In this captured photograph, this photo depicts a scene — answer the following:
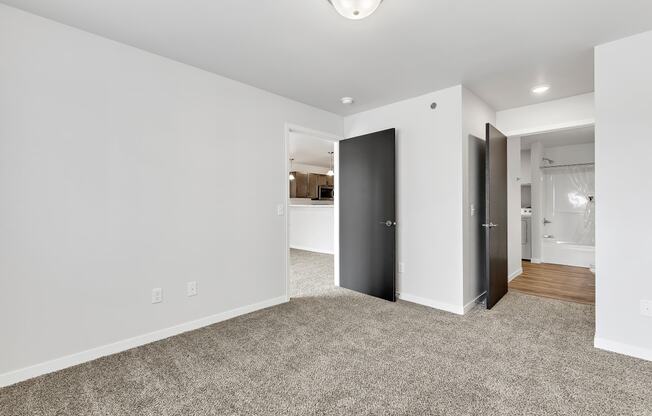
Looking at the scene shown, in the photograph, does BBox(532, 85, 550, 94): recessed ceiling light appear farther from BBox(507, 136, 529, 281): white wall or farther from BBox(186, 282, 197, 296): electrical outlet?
BBox(186, 282, 197, 296): electrical outlet

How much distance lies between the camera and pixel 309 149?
23.2 ft

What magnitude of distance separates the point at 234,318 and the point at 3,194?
1.94 meters

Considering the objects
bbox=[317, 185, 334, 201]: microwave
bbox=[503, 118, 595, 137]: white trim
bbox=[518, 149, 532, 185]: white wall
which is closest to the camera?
bbox=[503, 118, 595, 137]: white trim

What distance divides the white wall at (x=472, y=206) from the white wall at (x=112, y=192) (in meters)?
2.16

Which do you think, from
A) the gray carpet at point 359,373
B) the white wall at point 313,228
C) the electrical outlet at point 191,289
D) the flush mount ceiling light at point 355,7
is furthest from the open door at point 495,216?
the white wall at point 313,228

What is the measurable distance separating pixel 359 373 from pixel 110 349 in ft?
6.08

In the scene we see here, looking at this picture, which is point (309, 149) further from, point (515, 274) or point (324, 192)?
point (515, 274)

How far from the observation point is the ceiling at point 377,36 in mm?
1922

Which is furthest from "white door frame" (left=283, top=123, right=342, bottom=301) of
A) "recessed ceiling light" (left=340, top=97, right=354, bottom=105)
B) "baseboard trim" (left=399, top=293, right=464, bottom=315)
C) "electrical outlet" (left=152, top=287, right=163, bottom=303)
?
"electrical outlet" (left=152, top=287, right=163, bottom=303)

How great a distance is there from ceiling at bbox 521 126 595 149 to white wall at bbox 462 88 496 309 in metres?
2.07

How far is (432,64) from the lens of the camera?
269cm

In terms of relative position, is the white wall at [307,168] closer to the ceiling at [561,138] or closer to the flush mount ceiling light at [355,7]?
the ceiling at [561,138]

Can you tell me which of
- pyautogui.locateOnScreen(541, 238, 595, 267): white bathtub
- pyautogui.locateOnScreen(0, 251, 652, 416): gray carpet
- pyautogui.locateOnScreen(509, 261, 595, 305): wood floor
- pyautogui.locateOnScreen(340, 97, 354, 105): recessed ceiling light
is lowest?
pyautogui.locateOnScreen(0, 251, 652, 416): gray carpet

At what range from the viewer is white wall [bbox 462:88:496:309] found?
3.20 meters
